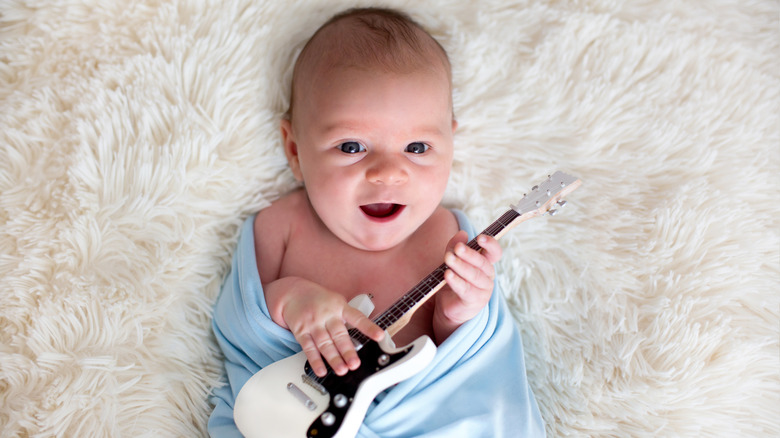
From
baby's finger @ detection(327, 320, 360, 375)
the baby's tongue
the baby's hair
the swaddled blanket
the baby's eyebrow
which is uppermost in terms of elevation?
the baby's hair

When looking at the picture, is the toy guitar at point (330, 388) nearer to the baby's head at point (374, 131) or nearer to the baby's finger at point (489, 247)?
the baby's finger at point (489, 247)

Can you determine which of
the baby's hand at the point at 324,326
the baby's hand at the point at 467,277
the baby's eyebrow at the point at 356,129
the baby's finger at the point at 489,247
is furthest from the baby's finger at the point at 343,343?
the baby's eyebrow at the point at 356,129

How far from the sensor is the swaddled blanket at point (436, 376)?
1.28 meters

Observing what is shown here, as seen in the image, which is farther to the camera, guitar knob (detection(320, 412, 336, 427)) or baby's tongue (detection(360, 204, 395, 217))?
baby's tongue (detection(360, 204, 395, 217))

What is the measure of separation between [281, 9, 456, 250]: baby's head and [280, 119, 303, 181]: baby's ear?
3.1 inches

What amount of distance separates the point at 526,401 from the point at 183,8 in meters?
1.36

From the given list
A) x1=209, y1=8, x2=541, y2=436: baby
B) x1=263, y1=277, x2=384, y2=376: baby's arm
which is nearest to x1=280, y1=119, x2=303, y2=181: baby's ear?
x1=209, y1=8, x2=541, y2=436: baby

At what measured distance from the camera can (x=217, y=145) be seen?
157 centimetres

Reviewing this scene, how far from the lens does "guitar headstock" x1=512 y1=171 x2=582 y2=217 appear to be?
4.30 feet

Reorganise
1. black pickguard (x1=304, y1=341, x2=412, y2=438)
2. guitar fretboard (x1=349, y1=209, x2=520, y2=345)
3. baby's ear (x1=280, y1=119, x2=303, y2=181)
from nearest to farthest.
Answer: black pickguard (x1=304, y1=341, x2=412, y2=438), guitar fretboard (x1=349, y1=209, x2=520, y2=345), baby's ear (x1=280, y1=119, x2=303, y2=181)

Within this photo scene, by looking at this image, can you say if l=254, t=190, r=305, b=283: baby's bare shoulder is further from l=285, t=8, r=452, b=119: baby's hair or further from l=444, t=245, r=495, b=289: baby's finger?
l=444, t=245, r=495, b=289: baby's finger

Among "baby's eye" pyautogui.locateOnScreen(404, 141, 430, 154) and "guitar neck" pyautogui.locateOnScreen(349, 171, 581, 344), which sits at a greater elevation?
"baby's eye" pyautogui.locateOnScreen(404, 141, 430, 154)

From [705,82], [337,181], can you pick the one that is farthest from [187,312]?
[705,82]

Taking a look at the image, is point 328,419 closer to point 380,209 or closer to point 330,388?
point 330,388
